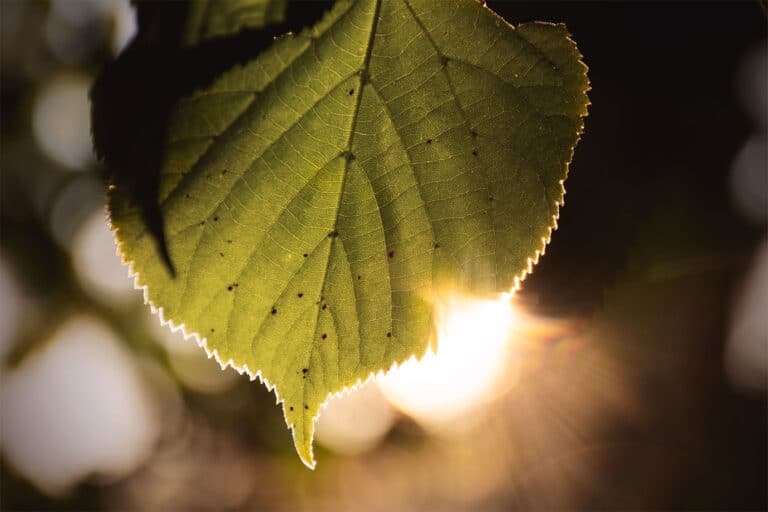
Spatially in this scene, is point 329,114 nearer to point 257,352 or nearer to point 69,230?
point 257,352

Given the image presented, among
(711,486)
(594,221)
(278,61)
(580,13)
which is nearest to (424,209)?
(278,61)

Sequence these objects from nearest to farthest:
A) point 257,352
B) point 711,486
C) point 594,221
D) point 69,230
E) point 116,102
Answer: point 116,102
point 257,352
point 594,221
point 69,230
point 711,486

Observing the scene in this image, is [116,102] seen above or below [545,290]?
above

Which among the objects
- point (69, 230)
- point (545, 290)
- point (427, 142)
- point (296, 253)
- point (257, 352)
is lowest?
point (69, 230)

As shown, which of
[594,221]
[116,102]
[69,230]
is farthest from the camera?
[69,230]

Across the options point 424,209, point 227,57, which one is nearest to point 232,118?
point 227,57

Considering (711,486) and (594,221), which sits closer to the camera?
(594,221)

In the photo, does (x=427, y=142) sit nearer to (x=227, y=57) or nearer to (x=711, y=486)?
(x=227, y=57)
